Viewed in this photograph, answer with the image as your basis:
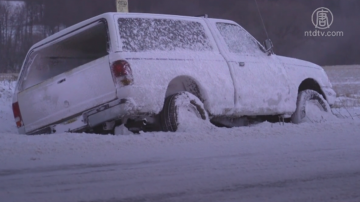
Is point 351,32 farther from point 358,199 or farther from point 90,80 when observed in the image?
point 358,199

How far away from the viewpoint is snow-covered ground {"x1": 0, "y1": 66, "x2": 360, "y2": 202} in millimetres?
4996

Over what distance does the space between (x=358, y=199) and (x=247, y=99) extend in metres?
3.80

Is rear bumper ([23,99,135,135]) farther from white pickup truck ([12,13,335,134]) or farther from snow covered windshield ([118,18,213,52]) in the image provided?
snow covered windshield ([118,18,213,52])

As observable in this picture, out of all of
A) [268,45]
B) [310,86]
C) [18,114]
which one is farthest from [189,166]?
[310,86]

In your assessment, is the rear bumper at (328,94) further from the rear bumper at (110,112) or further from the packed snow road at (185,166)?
the rear bumper at (110,112)

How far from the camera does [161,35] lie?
8.02m

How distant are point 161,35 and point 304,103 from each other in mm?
2855

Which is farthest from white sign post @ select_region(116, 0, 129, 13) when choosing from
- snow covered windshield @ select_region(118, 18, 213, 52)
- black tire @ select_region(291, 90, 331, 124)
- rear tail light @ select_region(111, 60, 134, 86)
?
rear tail light @ select_region(111, 60, 134, 86)

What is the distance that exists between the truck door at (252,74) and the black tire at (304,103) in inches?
15.5

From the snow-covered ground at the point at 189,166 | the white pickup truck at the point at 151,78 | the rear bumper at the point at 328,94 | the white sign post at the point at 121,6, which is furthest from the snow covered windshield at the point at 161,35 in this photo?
the white sign post at the point at 121,6

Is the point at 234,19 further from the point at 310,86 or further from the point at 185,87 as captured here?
the point at 185,87

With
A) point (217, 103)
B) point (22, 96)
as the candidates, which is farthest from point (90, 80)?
point (217, 103)

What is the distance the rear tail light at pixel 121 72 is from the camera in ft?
23.4

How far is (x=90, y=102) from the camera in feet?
24.1
